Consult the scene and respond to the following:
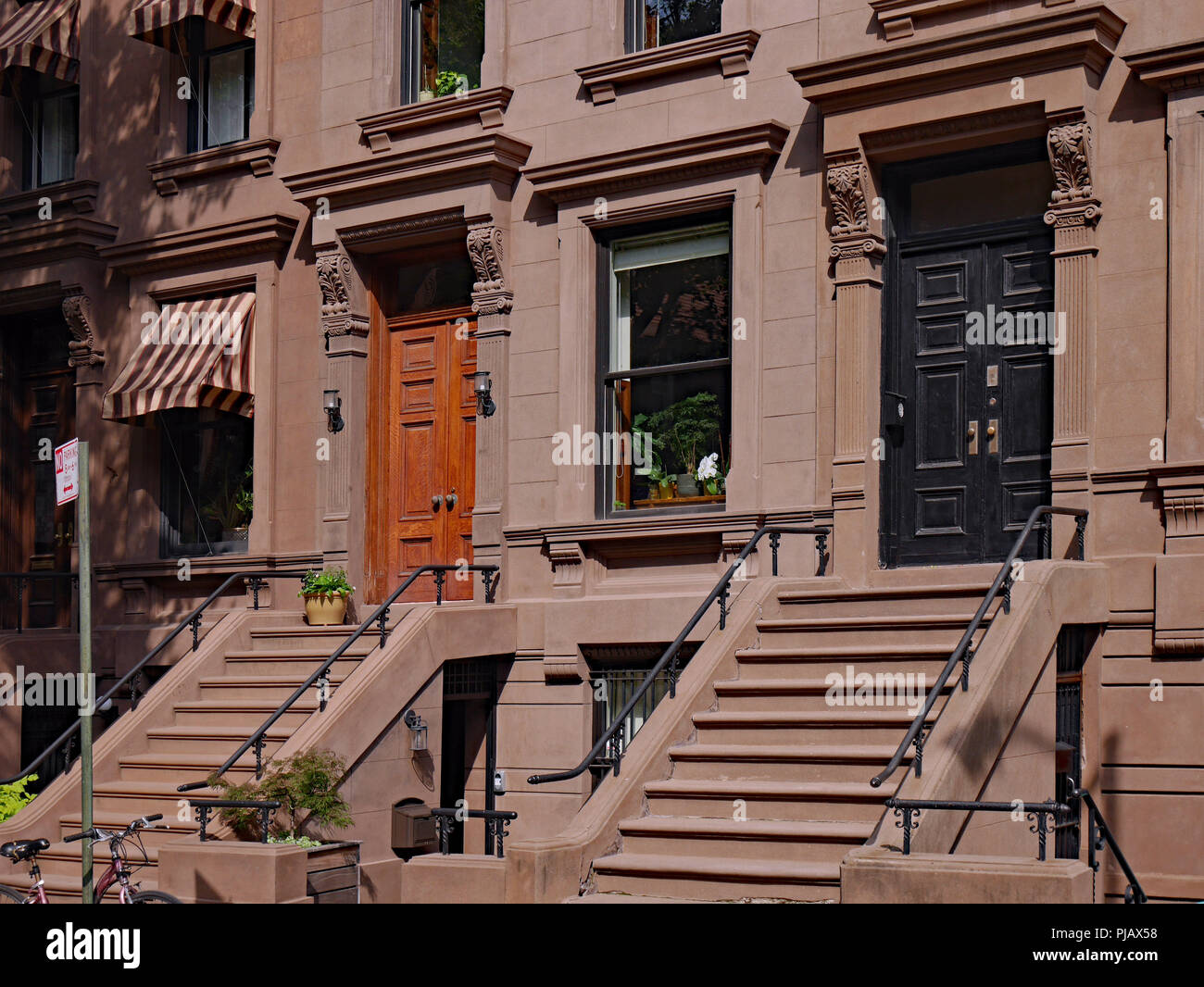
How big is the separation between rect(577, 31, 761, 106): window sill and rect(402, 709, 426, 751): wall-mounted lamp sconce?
5765 mm

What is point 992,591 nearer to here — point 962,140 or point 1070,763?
point 1070,763

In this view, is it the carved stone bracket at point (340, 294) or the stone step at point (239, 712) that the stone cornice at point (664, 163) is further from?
the stone step at point (239, 712)

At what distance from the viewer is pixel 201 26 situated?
1805cm

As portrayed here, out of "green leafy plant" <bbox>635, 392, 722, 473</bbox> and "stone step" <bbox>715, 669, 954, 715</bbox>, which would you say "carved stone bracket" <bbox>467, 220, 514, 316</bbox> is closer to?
"green leafy plant" <bbox>635, 392, 722, 473</bbox>

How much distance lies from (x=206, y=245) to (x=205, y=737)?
18.4 ft

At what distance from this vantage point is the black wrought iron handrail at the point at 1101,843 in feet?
35.6

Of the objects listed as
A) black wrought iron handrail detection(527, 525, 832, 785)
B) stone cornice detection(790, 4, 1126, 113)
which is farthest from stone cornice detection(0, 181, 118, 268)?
stone cornice detection(790, 4, 1126, 113)

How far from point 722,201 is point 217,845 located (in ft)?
22.1

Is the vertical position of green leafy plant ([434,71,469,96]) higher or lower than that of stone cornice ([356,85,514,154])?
higher

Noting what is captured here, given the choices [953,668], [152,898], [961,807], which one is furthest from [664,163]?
[152,898]

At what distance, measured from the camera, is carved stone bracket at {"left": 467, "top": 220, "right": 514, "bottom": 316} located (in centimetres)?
1537

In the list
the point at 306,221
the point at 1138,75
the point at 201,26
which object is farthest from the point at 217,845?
the point at 201,26

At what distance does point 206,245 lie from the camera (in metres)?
17.4

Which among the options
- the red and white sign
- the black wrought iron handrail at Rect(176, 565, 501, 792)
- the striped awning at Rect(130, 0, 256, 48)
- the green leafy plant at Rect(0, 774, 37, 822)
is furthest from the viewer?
the striped awning at Rect(130, 0, 256, 48)
